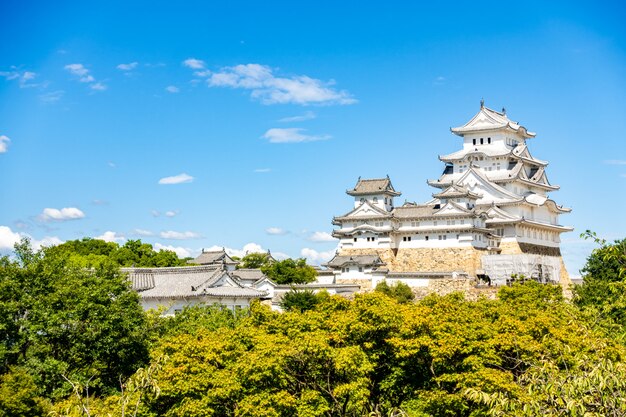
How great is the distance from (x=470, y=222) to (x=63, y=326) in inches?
1442

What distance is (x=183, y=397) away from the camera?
19.9 meters

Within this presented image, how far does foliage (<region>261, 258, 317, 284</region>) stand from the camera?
58.4 m

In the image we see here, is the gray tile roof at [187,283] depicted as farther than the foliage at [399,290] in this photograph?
No

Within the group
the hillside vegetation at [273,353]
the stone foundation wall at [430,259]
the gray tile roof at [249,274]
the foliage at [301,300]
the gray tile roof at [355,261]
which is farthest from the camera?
the gray tile roof at [249,274]

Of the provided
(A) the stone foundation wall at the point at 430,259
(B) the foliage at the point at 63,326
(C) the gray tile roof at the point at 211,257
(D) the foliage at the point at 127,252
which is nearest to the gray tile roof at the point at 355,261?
(A) the stone foundation wall at the point at 430,259

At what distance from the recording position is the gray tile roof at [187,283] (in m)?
42.4

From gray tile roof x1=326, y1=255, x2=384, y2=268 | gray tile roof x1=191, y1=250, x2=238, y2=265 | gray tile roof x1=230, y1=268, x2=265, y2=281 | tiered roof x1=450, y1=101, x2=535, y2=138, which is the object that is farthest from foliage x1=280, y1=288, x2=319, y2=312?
tiered roof x1=450, y1=101, x2=535, y2=138

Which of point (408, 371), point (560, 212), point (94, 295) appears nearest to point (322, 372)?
point (408, 371)

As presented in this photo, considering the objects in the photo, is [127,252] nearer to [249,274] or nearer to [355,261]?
[249,274]

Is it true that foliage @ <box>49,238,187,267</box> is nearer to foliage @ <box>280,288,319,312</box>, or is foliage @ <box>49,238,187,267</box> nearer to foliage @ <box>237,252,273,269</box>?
foliage @ <box>237,252,273,269</box>

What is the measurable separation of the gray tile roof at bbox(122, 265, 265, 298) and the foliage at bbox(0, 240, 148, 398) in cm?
1478

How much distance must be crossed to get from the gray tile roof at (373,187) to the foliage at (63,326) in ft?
114

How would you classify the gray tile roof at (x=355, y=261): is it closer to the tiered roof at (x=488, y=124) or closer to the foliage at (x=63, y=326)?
the tiered roof at (x=488, y=124)

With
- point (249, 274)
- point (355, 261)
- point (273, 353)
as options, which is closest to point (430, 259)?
point (355, 261)
